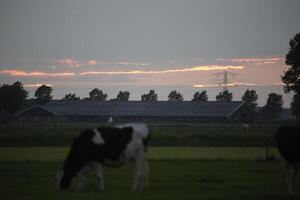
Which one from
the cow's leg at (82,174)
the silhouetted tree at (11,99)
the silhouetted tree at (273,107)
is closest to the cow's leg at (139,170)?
the cow's leg at (82,174)

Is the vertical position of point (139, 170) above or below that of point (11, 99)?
below

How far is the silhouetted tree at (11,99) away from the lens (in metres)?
173

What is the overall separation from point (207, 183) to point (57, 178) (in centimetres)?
566

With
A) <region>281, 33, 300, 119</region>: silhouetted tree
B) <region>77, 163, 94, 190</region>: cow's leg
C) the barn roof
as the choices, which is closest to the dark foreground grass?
<region>77, 163, 94, 190</region>: cow's leg

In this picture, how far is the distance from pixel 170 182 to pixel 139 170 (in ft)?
9.16

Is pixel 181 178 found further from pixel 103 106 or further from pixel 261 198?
pixel 103 106

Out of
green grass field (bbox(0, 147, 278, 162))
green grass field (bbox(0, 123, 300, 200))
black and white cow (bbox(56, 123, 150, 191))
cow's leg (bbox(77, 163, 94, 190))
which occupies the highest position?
black and white cow (bbox(56, 123, 150, 191))

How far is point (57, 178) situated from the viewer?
2078cm

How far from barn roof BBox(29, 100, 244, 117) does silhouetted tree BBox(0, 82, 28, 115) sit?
150 ft

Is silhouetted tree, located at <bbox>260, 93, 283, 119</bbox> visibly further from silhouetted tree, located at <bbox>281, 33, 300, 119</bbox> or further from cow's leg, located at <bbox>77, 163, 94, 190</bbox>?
cow's leg, located at <bbox>77, 163, 94, 190</bbox>

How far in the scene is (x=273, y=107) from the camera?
177m

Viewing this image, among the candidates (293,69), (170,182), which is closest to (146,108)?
(293,69)

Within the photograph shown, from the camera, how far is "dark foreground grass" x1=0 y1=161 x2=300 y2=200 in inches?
754

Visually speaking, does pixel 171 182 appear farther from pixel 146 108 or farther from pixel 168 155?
pixel 146 108
